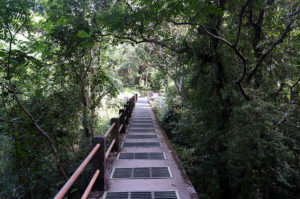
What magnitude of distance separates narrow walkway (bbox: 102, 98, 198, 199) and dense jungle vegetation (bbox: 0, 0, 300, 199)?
1.19 metres

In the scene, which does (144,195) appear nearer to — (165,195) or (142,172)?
(165,195)

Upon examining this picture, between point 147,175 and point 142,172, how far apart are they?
0.67 ft

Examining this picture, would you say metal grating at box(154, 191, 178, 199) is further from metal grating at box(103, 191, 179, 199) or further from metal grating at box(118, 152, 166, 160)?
metal grating at box(118, 152, 166, 160)

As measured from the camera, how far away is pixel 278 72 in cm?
503

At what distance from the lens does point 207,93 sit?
6172mm

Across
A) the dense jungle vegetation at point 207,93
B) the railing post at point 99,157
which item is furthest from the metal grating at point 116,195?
the dense jungle vegetation at point 207,93

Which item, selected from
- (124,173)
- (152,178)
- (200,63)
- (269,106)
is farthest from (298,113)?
(124,173)

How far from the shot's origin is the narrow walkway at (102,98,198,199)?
12.1 ft

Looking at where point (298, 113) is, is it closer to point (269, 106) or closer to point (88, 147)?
point (269, 106)

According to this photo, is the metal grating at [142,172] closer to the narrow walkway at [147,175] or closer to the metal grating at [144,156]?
the narrow walkway at [147,175]

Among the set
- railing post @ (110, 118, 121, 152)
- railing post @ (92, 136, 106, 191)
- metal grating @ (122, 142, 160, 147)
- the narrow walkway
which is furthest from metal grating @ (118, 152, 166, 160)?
railing post @ (92, 136, 106, 191)

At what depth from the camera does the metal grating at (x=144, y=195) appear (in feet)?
11.6

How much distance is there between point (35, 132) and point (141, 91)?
36.1 m

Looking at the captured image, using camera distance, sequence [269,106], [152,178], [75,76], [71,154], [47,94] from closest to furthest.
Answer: [269,106], [152,178], [47,94], [71,154], [75,76]
